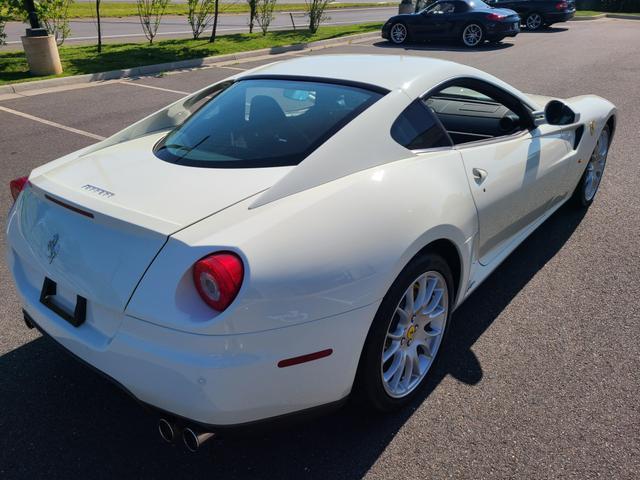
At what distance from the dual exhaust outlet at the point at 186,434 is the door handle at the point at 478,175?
5.96 feet

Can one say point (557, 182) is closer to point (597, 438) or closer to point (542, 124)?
point (542, 124)

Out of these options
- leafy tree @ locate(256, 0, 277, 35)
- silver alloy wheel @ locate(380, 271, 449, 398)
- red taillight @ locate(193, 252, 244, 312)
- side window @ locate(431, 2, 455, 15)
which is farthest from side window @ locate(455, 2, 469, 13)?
red taillight @ locate(193, 252, 244, 312)

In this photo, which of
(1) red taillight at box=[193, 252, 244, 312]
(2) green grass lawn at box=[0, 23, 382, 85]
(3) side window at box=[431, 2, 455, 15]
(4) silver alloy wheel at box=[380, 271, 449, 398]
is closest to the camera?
(1) red taillight at box=[193, 252, 244, 312]

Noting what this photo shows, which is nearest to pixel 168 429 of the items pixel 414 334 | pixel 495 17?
pixel 414 334

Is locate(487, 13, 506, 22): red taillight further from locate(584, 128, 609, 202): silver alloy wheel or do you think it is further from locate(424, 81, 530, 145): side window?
locate(424, 81, 530, 145): side window

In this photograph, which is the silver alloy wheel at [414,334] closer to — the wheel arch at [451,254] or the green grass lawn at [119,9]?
the wheel arch at [451,254]

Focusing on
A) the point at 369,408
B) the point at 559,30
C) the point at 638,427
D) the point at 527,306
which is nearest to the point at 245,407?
the point at 369,408

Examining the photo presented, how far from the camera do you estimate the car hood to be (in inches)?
84.4

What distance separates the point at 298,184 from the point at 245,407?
90cm

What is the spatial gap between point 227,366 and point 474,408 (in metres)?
1.39

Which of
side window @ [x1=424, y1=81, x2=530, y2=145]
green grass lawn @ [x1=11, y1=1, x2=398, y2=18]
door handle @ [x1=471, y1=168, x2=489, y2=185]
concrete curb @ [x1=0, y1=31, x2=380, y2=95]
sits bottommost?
concrete curb @ [x1=0, y1=31, x2=380, y2=95]

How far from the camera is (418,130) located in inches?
110

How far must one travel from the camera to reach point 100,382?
9.36 ft

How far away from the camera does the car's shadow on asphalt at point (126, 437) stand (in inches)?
93.0
